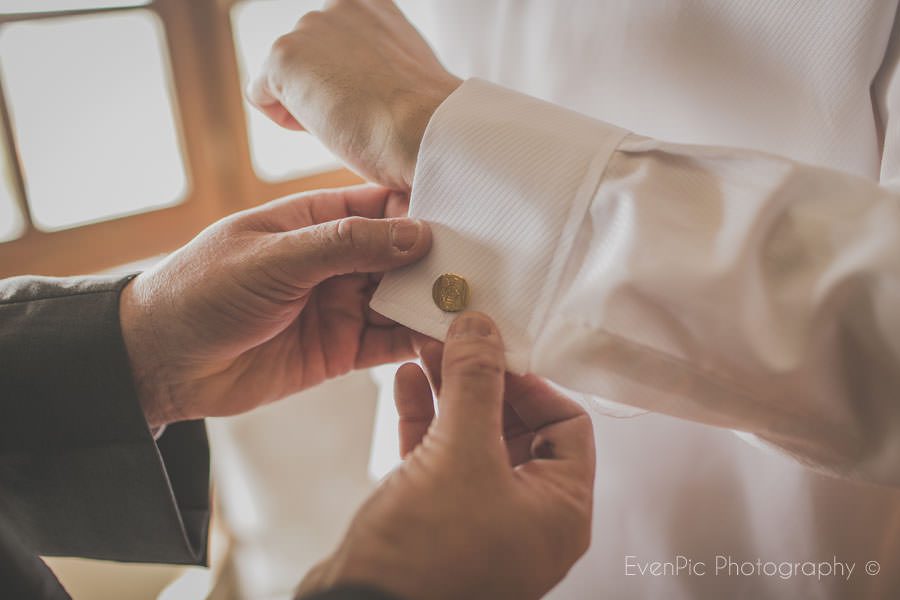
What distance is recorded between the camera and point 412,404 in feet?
1.88

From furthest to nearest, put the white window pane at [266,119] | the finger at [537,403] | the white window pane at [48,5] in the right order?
the white window pane at [266,119] < the white window pane at [48,5] < the finger at [537,403]

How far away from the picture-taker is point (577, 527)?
0.45m

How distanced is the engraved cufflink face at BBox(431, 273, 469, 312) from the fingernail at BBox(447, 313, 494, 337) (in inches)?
0.6

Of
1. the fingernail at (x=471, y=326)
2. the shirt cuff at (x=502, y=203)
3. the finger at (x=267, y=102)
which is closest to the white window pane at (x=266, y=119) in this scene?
the finger at (x=267, y=102)

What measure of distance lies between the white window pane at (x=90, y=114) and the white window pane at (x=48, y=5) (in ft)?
0.05

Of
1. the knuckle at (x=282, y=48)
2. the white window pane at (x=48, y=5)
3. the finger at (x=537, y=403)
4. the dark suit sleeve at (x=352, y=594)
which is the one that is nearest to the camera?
the dark suit sleeve at (x=352, y=594)

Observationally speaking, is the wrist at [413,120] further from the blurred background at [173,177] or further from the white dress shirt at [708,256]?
the blurred background at [173,177]

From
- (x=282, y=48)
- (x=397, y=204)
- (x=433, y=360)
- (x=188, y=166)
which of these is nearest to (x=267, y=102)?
(x=282, y=48)

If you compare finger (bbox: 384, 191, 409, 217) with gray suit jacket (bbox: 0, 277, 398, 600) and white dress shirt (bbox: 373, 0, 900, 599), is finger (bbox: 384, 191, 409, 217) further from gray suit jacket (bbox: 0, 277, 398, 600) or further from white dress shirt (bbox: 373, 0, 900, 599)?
gray suit jacket (bbox: 0, 277, 398, 600)

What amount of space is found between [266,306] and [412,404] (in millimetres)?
188

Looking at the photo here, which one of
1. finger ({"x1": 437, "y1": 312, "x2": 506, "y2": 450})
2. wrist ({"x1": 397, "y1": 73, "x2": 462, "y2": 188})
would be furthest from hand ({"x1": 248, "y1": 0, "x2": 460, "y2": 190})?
finger ({"x1": 437, "y1": 312, "x2": 506, "y2": 450})

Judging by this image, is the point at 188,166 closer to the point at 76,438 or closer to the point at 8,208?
the point at 8,208

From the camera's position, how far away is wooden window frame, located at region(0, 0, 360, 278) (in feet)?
2.87

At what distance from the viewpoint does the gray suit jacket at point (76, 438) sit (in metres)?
0.63
